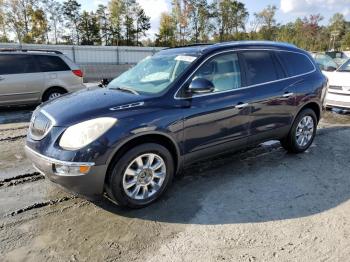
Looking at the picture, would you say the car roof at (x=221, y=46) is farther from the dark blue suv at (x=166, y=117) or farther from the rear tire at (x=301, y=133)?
the rear tire at (x=301, y=133)

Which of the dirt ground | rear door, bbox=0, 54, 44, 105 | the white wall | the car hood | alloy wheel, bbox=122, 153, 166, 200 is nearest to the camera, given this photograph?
the dirt ground

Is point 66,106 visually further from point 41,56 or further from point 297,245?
point 41,56

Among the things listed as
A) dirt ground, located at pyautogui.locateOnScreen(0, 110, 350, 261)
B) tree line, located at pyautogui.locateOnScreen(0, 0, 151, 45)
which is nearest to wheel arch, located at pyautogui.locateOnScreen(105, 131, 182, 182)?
dirt ground, located at pyautogui.locateOnScreen(0, 110, 350, 261)

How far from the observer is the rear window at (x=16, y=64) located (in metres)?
8.94

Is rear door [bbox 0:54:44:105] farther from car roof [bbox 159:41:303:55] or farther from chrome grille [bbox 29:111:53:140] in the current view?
chrome grille [bbox 29:111:53:140]

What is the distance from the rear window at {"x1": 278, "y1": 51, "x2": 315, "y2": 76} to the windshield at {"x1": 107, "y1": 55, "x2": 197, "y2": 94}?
1.85m

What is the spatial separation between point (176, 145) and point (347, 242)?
207 cm

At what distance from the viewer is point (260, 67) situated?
5.01m

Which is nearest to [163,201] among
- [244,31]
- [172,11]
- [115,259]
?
[115,259]

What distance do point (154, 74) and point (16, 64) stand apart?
20.0 feet

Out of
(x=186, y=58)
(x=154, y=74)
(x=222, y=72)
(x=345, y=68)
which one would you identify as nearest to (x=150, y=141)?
(x=154, y=74)

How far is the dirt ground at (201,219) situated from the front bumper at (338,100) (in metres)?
3.99

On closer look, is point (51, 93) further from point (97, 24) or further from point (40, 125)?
point (97, 24)

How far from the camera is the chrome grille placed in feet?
12.1
